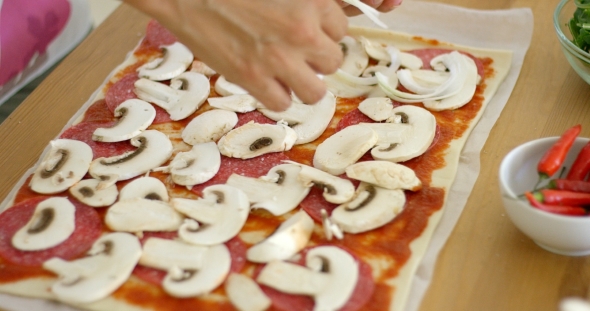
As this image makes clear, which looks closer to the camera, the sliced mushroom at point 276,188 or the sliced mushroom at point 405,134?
the sliced mushroom at point 276,188

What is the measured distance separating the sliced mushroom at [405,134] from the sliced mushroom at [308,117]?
19 cm

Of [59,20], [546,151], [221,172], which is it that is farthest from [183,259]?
[59,20]

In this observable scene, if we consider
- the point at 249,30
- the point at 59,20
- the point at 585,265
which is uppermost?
the point at 249,30

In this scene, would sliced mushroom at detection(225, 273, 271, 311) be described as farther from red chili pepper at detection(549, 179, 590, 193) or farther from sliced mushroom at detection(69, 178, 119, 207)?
red chili pepper at detection(549, 179, 590, 193)

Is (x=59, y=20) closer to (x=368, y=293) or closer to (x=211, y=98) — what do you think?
(x=211, y=98)

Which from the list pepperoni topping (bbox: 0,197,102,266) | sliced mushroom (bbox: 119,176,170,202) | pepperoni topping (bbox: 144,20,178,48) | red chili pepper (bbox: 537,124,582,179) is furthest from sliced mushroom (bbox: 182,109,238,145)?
red chili pepper (bbox: 537,124,582,179)

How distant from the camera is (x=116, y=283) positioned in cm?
194

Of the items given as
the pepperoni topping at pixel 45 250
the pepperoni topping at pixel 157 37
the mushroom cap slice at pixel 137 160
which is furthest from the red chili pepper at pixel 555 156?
the pepperoni topping at pixel 157 37

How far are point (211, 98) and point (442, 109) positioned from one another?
3.44ft

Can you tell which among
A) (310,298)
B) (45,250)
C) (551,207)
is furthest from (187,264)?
(551,207)

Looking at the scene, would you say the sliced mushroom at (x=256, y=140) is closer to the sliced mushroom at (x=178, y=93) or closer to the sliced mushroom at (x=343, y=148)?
the sliced mushroom at (x=343, y=148)

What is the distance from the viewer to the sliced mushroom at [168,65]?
2.96 m

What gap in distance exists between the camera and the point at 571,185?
1.89 meters

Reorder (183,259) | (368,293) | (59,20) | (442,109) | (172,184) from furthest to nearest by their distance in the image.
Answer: (59,20), (442,109), (172,184), (183,259), (368,293)
